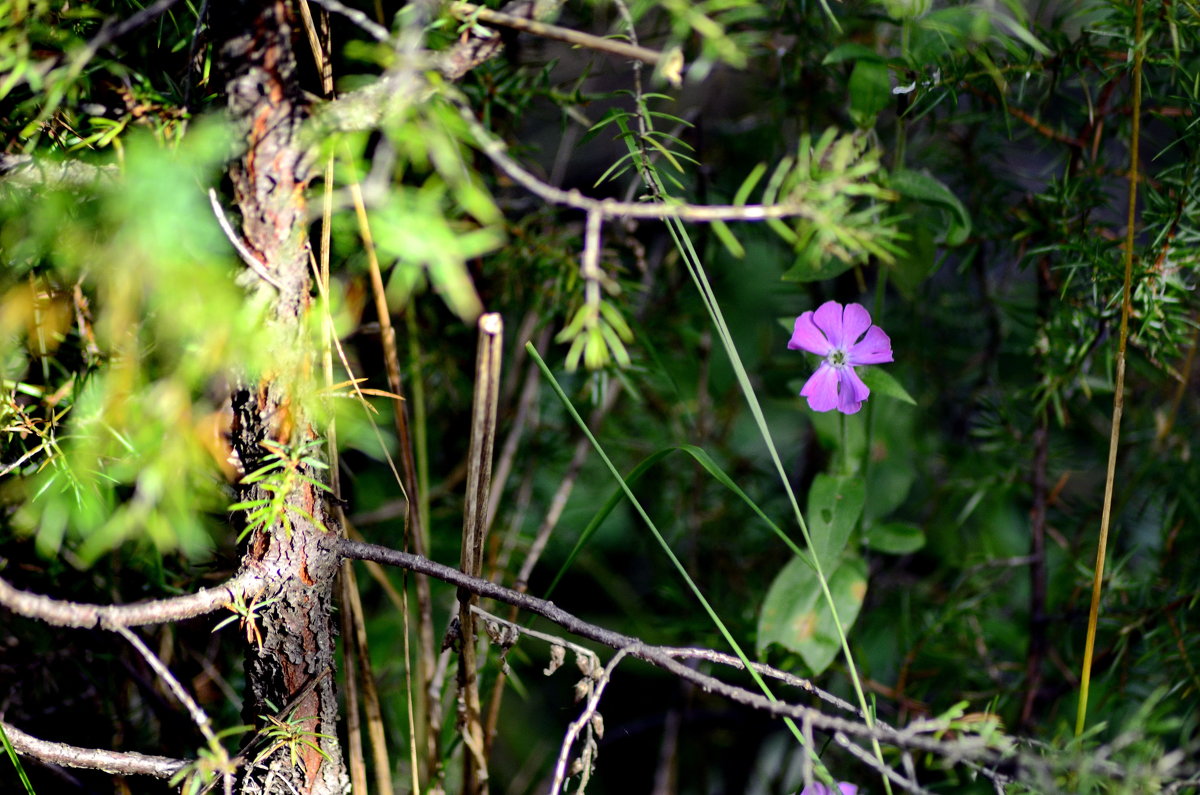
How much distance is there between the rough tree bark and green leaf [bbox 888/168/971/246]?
0.46 meters

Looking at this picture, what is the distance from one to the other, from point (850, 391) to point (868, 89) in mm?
240

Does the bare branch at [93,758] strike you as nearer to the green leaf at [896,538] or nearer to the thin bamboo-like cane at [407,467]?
the thin bamboo-like cane at [407,467]

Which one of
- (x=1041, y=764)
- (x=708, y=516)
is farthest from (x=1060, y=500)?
(x=1041, y=764)

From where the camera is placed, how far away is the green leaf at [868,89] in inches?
25.2

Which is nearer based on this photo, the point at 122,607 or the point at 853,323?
the point at 122,607

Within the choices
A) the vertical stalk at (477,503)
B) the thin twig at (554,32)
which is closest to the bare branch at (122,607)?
the vertical stalk at (477,503)

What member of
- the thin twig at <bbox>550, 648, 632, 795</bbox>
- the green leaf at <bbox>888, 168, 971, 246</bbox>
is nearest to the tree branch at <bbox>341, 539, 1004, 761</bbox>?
the thin twig at <bbox>550, 648, 632, 795</bbox>

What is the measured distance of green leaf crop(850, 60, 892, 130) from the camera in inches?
25.2

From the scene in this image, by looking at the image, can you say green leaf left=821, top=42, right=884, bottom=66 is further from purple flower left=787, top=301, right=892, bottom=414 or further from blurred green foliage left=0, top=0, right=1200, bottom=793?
purple flower left=787, top=301, right=892, bottom=414

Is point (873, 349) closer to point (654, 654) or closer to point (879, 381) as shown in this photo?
point (879, 381)

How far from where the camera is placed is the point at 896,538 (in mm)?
747

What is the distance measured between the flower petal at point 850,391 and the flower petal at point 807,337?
1.0 inches

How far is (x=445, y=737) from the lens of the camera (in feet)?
2.53

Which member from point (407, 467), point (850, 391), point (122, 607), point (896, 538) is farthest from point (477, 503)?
point (896, 538)
